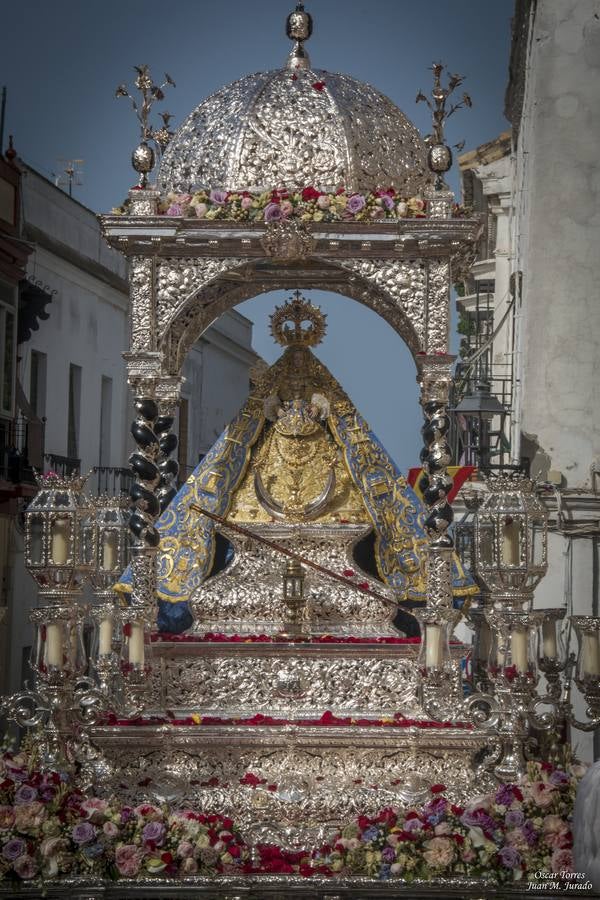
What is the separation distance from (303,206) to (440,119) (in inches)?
44.9

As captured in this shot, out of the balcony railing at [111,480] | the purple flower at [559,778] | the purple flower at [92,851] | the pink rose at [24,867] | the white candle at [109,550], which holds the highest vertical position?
the balcony railing at [111,480]

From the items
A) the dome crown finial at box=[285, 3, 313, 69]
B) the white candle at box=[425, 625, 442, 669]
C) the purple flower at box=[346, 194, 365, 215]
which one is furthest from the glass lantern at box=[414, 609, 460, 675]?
the dome crown finial at box=[285, 3, 313, 69]

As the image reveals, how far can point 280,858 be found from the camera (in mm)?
10875

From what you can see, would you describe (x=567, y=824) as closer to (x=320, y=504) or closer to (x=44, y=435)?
(x=320, y=504)

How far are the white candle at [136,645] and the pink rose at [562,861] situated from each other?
3311mm

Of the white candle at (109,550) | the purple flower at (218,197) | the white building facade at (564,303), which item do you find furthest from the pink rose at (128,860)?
the white building facade at (564,303)

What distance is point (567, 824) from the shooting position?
10.4m

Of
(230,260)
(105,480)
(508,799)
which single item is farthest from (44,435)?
(508,799)

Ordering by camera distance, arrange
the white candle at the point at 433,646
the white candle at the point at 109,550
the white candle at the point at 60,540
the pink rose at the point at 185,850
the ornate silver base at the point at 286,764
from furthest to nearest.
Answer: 1. the white candle at the point at 109,550
2. the white candle at the point at 433,646
3. the ornate silver base at the point at 286,764
4. the white candle at the point at 60,540
5. the pink rose at the point at 185,850

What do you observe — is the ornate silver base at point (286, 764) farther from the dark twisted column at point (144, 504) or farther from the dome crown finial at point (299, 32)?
the dome crown finial at point (299, 32)

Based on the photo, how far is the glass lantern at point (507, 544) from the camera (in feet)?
37.0

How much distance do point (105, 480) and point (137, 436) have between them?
12.9 meters

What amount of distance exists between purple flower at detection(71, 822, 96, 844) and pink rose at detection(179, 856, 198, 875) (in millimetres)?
544

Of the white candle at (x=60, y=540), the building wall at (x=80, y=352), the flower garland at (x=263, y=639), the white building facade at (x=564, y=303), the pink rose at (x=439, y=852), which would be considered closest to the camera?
the pink rose at (x=439, y=852)
